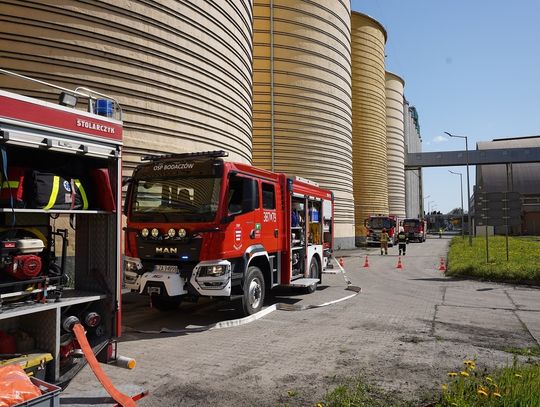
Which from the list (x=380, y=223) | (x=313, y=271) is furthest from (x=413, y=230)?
(x=313, y=271)

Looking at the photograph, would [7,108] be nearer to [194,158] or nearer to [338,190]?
[194,158]

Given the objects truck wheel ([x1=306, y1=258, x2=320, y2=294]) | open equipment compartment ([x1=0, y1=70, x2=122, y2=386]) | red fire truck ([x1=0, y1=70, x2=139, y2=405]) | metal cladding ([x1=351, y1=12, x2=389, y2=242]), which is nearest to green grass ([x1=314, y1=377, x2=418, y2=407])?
red fire truck ([x1=0, y1=70, x2=139, y2=405])

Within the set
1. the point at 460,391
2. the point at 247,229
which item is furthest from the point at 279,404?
the point at 247,229

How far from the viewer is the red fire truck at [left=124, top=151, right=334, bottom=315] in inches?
317

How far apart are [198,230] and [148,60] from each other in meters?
9.16

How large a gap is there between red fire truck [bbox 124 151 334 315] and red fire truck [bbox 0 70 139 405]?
2707 millimetres

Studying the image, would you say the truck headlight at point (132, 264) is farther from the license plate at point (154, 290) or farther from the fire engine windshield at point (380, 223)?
the fire engine windshield at point (380, 223)

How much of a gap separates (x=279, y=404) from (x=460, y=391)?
1763mm

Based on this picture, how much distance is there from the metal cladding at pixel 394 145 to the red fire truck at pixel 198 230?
5313 cm

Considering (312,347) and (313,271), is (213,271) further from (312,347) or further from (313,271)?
(313,271)

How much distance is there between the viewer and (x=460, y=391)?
4.39 m

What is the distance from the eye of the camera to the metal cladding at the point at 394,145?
60.9 m

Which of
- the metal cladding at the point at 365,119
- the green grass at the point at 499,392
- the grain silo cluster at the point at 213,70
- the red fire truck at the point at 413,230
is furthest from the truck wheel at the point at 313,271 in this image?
the red fire truck at the point at 413,230

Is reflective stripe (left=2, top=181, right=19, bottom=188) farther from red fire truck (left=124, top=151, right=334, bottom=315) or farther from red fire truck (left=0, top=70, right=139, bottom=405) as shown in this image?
red fire truck (left=124, top=151, right=334, bottom=315)
